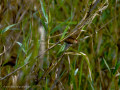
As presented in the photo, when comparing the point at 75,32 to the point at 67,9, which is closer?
the point at 75,32

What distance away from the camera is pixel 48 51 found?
77 cm

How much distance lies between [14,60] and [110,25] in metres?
0.62

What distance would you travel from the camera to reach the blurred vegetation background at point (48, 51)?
69 centimetres

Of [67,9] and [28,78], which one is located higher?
[67,9]

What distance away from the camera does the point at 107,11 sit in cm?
110

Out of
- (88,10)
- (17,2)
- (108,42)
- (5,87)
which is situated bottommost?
(5,87)

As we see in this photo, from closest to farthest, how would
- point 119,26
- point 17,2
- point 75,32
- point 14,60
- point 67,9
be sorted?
point 75,32 < point 14,60 < point 17,2 < point 67,9 < point 119,26

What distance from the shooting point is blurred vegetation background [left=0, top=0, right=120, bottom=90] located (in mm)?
688

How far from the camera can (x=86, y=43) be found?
1.02 meters

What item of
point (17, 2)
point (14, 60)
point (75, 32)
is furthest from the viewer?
point (17, 2)

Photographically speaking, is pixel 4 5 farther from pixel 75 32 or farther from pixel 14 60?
pixel 75 32

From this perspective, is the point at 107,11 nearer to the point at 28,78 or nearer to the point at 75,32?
the point at 75,32

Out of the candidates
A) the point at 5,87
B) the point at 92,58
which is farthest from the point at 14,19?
the point at 92,58

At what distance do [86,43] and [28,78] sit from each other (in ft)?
1.51
